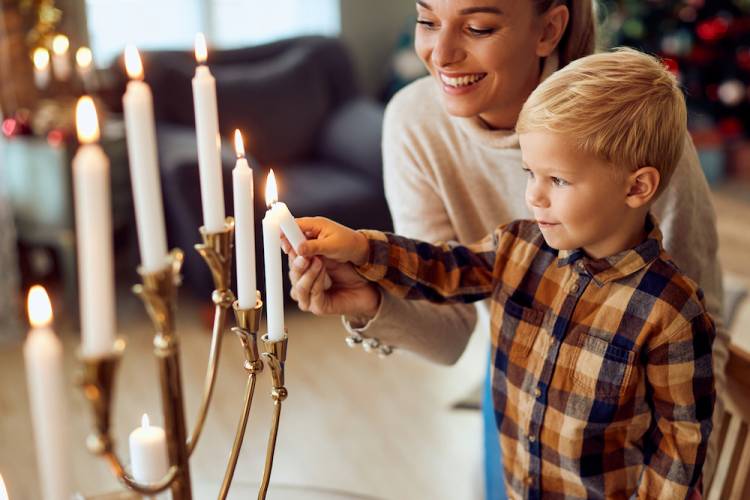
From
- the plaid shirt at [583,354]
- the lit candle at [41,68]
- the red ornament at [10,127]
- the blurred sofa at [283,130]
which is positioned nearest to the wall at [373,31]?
the blurred sofa at [283,130]

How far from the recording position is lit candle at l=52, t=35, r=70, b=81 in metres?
3.16

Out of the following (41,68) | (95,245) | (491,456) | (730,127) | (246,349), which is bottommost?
(730,127)

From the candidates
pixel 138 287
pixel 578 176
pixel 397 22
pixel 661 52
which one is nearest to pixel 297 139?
pixel 397 22

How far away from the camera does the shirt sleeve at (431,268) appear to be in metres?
1.11

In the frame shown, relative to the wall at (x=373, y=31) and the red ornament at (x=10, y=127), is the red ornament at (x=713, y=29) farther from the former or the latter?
the red ornament at (x=10, y=127)

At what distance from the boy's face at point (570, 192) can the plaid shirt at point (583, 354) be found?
6 cm

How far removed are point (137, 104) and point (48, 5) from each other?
3.09 m

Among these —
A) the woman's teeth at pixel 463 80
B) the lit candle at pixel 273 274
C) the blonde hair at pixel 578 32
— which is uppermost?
the blonde hair at pixel 578 32

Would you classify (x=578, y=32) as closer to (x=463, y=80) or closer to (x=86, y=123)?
(x=463, y=80)

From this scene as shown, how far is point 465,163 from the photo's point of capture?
4.57 ft

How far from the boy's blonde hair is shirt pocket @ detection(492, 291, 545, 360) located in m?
0.24

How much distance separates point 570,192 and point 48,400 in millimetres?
672

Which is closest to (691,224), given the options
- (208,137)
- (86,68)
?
(208,137)

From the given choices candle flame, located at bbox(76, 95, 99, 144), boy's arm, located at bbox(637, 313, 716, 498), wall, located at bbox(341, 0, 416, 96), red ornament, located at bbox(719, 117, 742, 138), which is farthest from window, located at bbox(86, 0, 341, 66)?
candle flame, located at bbox(76, 95, 99, 144)
